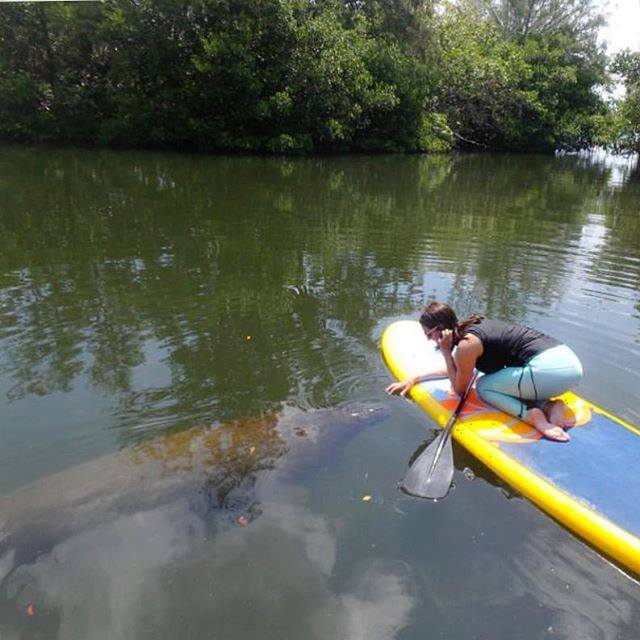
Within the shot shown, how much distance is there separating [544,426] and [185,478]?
8.21 ft

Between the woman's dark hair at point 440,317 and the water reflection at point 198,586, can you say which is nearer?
the water reflection at point 198,586

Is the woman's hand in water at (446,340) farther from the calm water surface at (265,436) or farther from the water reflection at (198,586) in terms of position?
the water reflection at (198,586)

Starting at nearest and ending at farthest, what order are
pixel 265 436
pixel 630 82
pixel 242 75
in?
pixel 265 436 < pixel 242 75 < pixel 630 82

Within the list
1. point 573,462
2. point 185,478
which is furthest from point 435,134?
point 185,478

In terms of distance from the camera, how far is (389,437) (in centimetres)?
438

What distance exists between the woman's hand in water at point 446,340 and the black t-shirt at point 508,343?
143 mm

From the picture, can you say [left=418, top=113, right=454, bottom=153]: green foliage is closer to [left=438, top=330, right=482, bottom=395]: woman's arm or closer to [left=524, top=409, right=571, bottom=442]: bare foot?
[left=438, top=330, right=482, bottom=395]: woman's arm

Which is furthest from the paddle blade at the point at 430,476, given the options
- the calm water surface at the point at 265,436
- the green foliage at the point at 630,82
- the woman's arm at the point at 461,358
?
the green foliage at the point at 630,82

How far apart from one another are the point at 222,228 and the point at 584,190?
12751 millimetres

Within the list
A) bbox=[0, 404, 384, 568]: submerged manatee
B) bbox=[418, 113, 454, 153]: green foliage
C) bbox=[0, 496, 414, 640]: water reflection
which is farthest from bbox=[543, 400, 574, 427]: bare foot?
bbox=[418, 113, 454, 153]: green foliage

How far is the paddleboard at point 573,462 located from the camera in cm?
317

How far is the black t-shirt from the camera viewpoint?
4.11 m

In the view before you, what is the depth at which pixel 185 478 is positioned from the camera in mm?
3836

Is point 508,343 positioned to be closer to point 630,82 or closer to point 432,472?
point 432,472
